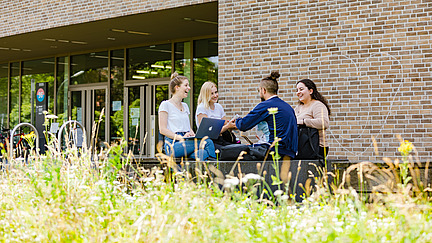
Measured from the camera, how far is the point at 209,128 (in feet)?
20.0

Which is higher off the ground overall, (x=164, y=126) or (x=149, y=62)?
(x=149, y=62)

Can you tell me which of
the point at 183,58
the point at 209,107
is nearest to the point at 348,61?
the point at 209,107

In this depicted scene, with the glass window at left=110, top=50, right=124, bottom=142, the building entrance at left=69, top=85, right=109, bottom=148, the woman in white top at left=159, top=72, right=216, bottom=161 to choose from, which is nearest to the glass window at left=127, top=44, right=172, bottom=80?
the glass window at left=110, top=50, right=124, bottom=142

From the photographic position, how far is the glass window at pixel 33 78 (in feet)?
60.8

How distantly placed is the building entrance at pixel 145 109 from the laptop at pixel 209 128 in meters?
9.28

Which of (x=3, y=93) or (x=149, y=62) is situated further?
(x=3, y=93)

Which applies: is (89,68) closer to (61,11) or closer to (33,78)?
(33,78)

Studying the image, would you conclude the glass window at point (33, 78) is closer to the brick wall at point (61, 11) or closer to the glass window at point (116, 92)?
the glass window at point (116, 92)

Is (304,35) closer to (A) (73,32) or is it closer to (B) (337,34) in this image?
(B) (337,34)

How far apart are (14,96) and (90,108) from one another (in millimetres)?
3973

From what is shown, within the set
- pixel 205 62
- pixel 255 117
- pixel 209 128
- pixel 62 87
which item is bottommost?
pixel 209 128

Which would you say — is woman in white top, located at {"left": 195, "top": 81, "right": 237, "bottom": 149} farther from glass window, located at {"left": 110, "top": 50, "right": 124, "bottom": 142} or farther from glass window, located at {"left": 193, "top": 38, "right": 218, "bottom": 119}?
glass window, located at {"left": 110, "top": 50, "right": 124, "bottom": 142}

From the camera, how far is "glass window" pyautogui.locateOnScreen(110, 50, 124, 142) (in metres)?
16.5

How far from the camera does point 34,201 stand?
424cm
